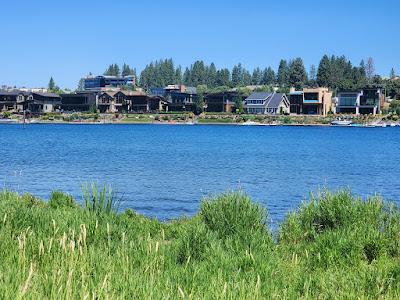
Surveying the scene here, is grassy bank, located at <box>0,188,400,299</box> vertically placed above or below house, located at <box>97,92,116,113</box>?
below

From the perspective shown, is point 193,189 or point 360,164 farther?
point 360,164

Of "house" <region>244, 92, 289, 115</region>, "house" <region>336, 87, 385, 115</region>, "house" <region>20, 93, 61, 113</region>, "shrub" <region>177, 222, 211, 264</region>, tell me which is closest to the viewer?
"shrub" <region>177, 222, 211, 264</region>

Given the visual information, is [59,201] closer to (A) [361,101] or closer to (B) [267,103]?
(B) [267,103]

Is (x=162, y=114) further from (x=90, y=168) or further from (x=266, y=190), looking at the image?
(x=266, y=190)

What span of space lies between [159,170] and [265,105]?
390 feet

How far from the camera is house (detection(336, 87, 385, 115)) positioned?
14912 centimetres

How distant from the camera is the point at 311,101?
156 meters

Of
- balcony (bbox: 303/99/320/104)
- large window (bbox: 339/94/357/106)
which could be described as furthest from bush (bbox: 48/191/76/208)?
large window (bbox: 339/94/357/106)

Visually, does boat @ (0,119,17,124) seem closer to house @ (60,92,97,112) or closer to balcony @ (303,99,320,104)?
house @ (60,92,97,112)

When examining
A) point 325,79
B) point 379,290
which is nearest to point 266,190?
point 379,290

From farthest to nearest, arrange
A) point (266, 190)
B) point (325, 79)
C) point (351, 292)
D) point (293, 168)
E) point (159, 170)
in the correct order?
point (325, 79)
point (293, 168)
point (159, 170)
point (266, 190)
point (351, 292)

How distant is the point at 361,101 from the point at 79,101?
79.2 m

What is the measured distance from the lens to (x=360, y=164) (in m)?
53.5

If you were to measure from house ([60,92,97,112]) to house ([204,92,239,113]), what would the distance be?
32314 millimetres
